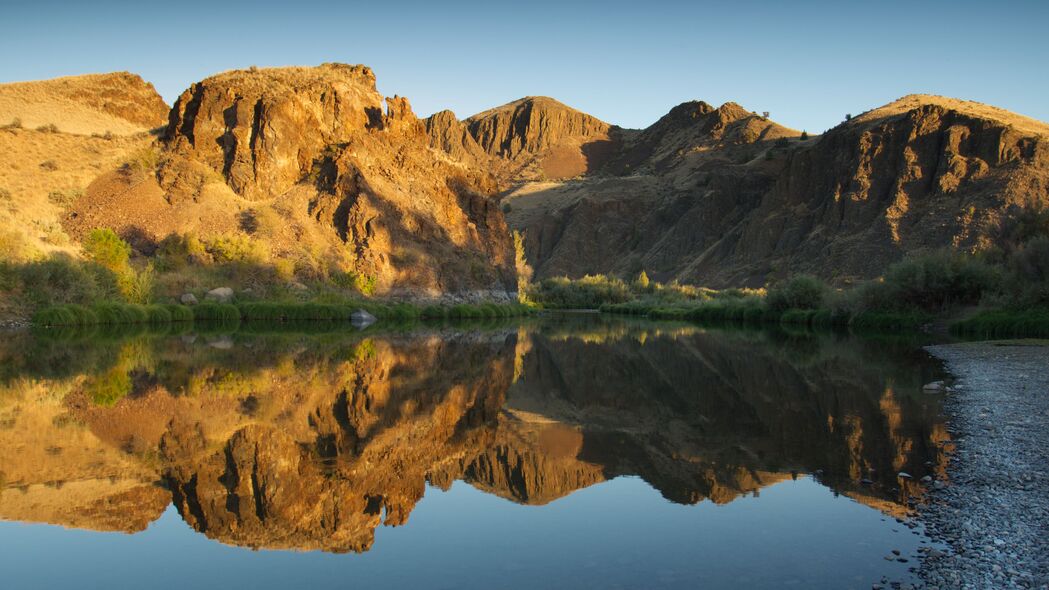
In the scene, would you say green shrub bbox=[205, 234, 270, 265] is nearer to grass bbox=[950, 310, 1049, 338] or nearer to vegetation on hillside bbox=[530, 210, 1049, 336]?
vegetation on hillside bbox=[530, 210, 1049, 336]

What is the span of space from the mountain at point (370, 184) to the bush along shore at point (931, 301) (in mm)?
7433

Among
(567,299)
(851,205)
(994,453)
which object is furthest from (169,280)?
(851,205)

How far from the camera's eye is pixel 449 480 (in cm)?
816

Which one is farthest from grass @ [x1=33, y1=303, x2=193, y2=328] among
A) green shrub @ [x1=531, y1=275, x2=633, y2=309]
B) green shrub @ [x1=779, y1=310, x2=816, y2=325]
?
green shrub @ [x1=531, y1=275, x2=633, y2=309]

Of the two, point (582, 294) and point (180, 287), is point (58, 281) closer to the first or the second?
point (180, 287)

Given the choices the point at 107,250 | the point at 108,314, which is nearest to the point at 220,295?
the point at 107,250

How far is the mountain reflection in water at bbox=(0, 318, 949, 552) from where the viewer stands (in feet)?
22.8

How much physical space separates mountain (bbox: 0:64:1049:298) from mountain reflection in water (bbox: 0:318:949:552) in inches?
1065

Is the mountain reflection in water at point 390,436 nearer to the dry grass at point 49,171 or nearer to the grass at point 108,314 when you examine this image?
the grass at point 108,314

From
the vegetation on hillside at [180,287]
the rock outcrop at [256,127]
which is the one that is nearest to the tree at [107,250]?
the vegetation on hillside at [180,287]

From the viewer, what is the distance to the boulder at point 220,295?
4275cm

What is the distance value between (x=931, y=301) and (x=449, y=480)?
3859cm

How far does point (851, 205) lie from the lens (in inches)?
3120

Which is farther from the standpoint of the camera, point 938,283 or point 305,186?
point 305,186
